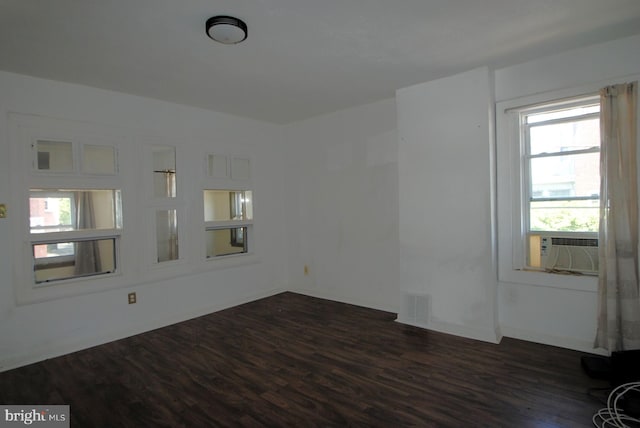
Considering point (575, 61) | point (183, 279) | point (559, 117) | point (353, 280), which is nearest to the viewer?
point (575, 61)

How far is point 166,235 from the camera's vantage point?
13.9ft

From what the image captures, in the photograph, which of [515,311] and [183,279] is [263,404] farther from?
[515,311]

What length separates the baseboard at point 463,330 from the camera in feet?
11.3

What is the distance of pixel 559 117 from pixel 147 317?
15.8ft

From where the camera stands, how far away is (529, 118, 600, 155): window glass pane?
3.20 m

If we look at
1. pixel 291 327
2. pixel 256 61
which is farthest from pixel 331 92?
pixel 291 327

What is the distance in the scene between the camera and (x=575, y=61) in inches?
123

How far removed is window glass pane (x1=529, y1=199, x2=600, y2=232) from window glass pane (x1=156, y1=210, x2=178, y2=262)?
401 centimetres

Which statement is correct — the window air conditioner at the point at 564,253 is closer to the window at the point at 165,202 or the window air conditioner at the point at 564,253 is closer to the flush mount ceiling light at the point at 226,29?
the flush mount ceiling light at the point at 226,29

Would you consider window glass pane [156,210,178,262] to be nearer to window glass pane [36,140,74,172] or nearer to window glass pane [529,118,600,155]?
window glass pane [36,140,74,172]

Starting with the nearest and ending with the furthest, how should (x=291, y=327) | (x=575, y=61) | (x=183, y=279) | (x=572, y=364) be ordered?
(x=572, y=364) → (x=575, y=61) → (x=291, y=327) → (x=183, y=279)

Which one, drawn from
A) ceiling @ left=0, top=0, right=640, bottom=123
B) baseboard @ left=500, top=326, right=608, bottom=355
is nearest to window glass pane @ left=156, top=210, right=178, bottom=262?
ceiling @ left=0, top=0, right=640, bottom=123

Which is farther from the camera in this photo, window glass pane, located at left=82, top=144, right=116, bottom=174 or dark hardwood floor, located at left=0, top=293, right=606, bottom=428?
window glass pane, located at left=82, top=144, right=116, bottom=174

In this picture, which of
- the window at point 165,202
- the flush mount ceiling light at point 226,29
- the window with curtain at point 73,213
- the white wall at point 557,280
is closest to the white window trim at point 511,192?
the white wall at point 557,280
